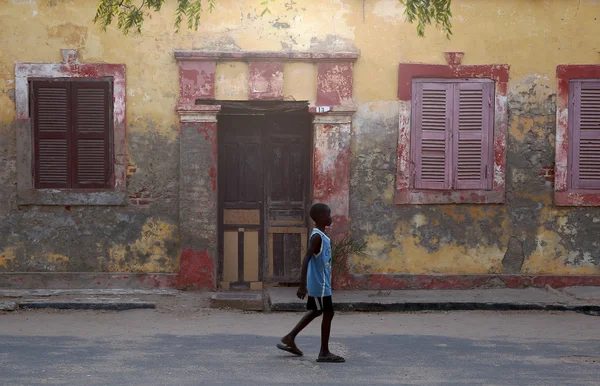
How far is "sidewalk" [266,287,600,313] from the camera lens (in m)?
10.8

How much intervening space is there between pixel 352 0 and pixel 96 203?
4197 millimetres

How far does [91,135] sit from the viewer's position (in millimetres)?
11859

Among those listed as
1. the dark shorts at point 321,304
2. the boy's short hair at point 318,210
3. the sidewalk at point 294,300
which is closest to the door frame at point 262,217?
the sidewalk at point 294,300

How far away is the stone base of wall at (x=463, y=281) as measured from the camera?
11984mm

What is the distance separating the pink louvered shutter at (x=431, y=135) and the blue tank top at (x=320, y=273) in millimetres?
4642

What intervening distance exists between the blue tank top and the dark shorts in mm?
36

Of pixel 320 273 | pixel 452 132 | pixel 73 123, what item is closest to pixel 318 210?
pixel 320 273

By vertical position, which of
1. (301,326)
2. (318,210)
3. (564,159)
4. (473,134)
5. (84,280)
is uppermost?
(473,134)

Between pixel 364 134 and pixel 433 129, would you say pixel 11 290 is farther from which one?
pixel 433 129

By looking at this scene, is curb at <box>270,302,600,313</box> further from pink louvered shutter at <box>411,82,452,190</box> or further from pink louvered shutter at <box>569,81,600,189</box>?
pink louvered shutter at <box>569,81,600,189</box>

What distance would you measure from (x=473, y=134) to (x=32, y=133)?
18.6 ft

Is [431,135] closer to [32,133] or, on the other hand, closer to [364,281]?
[364,281]

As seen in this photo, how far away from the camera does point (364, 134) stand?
39.5ft

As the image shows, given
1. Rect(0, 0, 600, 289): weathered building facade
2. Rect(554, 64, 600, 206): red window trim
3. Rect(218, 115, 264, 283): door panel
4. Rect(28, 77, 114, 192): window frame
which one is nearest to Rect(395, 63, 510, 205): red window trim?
Rect(0, 0, 600, 289): weathered building facade
